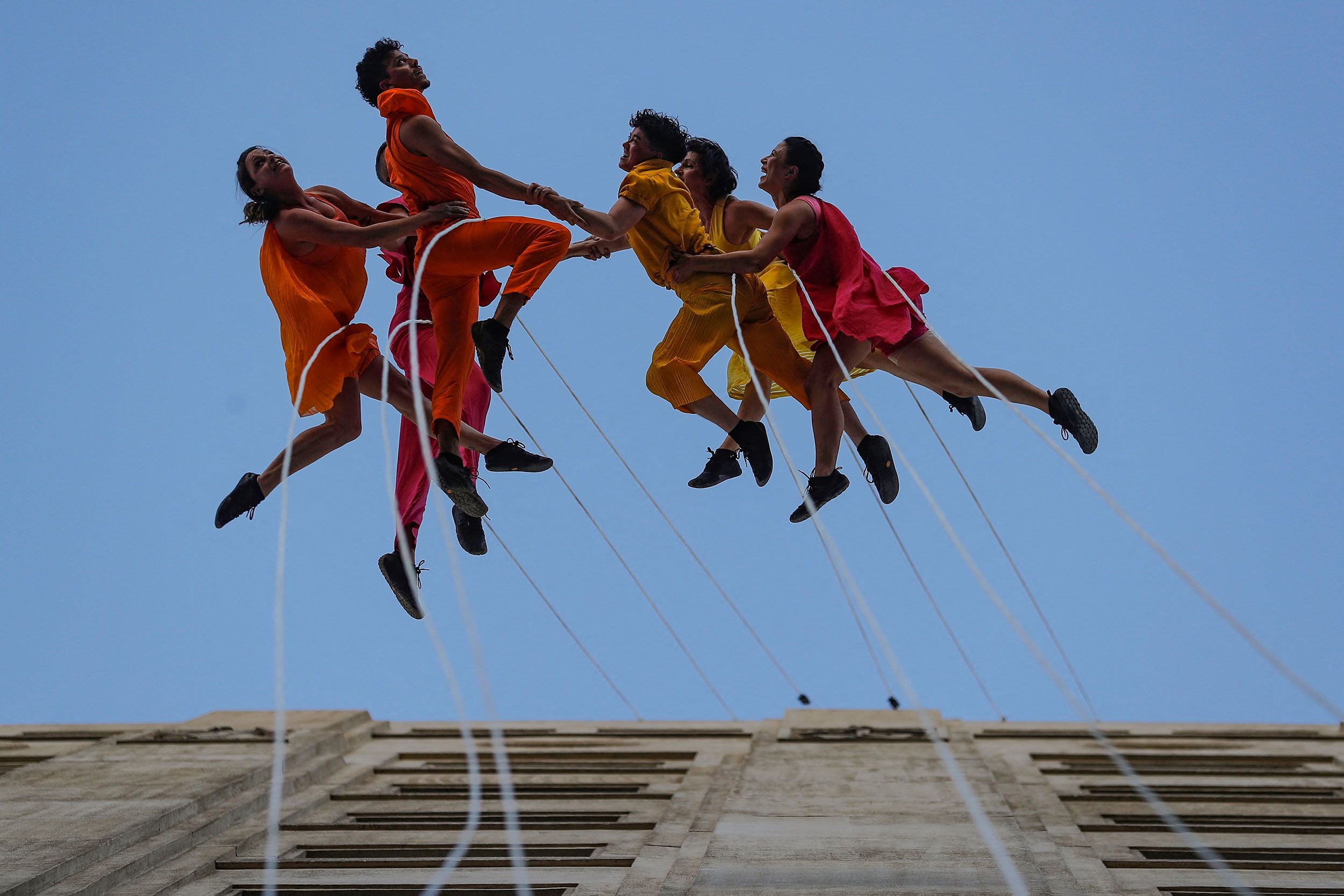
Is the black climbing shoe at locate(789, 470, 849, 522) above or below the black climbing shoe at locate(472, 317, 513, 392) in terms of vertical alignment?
below

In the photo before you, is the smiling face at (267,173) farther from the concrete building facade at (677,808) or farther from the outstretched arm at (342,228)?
the concrete building facade at (677,808)

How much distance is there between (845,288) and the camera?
7293mm

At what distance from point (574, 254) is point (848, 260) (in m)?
1.40

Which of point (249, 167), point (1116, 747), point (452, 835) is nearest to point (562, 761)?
point (452, 835)

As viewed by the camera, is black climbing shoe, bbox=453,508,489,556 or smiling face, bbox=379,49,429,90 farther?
black climbing shoe, bbox=453,508,489,556

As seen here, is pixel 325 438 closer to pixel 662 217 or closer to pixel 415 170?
pixel 415 170

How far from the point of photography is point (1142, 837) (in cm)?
948

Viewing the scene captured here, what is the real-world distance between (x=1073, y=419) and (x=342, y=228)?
142 inches

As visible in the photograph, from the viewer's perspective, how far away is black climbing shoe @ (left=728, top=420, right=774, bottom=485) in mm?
7578

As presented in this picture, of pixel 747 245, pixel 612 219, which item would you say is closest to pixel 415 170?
pixel 612 219

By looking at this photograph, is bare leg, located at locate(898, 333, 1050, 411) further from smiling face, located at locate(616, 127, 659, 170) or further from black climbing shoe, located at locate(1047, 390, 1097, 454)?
smiling face, located at locate(616, 127, 659, 170)

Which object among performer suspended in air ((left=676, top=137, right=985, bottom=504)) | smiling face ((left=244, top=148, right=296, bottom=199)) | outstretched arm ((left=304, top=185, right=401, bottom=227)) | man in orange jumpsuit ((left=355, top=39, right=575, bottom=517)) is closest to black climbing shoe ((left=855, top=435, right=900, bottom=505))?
performer suspended in air ((left=676, top=137, right=985, bottom=504))

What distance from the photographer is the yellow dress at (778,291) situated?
7637mm

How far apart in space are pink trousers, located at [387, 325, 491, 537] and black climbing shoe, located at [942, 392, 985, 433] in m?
2.47
